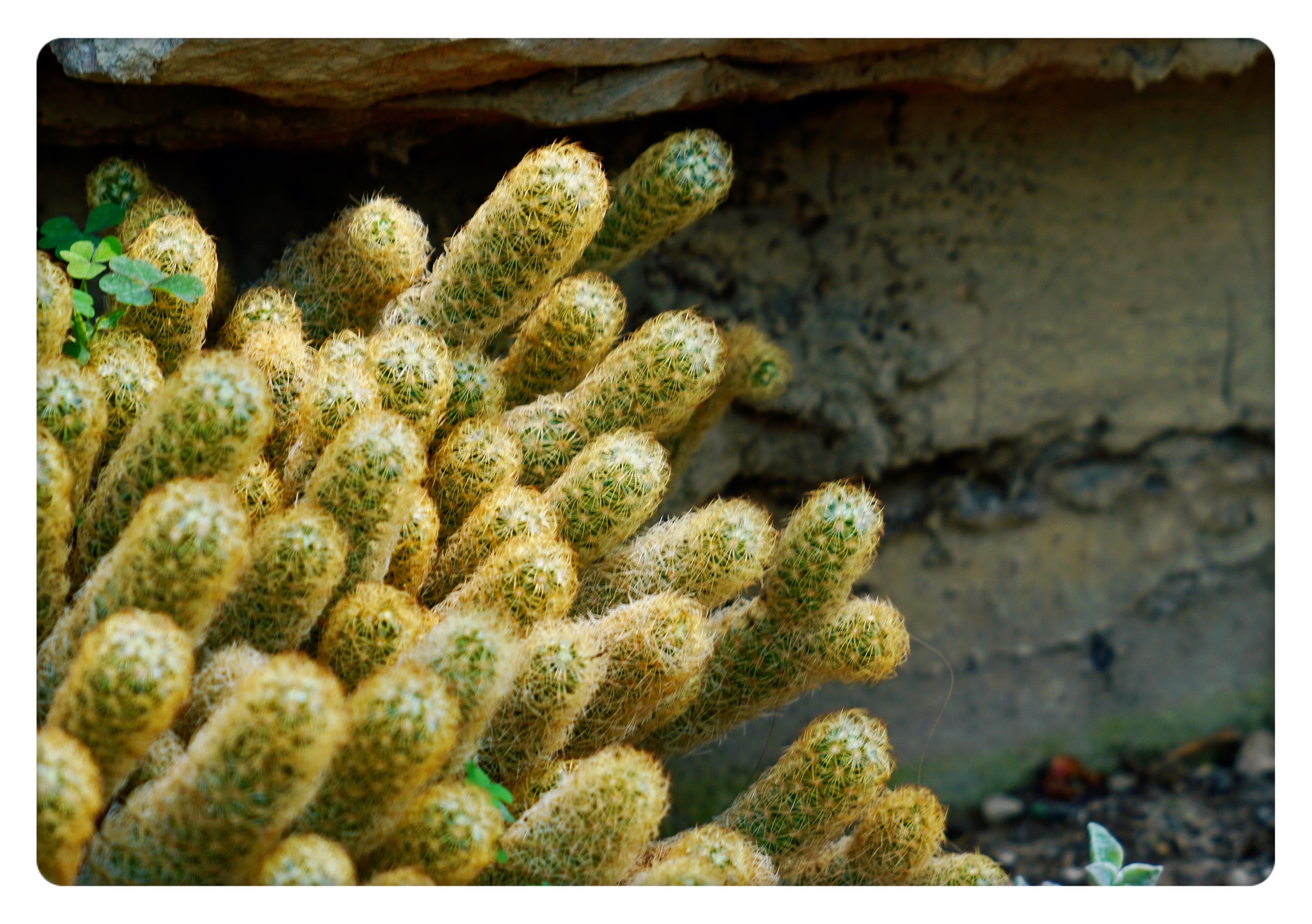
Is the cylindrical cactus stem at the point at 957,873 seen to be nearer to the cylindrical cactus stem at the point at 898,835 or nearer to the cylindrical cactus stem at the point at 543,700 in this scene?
the cylindrical cactus stem at the point at 898,835

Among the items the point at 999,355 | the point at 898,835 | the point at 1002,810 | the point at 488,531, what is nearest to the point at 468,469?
the point at 488,531

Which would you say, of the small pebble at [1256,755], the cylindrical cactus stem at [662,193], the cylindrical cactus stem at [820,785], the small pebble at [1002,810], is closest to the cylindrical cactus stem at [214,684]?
the cylindrical cactus stem at [820,785]

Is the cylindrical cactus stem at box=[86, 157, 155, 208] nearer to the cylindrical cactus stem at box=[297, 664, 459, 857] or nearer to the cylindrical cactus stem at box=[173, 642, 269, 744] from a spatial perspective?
the cylindrical cactus stem at box=[173, 642, 269, 744]

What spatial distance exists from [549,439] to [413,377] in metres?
0.26

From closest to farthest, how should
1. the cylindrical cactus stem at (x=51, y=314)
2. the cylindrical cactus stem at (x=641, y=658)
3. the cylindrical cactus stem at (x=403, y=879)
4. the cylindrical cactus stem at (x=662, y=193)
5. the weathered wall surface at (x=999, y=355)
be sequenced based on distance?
the cylindrical cactus stem at (x=403, y=879) → the cylindrical cactus stem at (x=51, y=314) → the cylindrical cactus stem at (x=641, y=658) → the cylindrical cactus stem at (x=662, y=193) → the weathered wall surface at (x=999, y=355)

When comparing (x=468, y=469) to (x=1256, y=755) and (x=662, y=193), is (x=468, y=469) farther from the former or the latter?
(x=1256, y=755)

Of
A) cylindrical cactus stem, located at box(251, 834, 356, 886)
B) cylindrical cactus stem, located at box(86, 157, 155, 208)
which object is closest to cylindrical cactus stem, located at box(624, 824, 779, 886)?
cylindrical cactus stem, located at box(251, 834, 356, 886)

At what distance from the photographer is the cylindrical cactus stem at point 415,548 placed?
1.42 meters

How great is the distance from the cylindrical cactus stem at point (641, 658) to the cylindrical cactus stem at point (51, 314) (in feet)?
2.46

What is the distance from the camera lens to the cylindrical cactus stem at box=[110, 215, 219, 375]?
1.45 m

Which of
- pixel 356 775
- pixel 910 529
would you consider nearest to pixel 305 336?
pixel 356 775

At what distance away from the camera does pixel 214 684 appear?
1238 millimetres

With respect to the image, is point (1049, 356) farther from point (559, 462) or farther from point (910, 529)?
point (559, 462)
